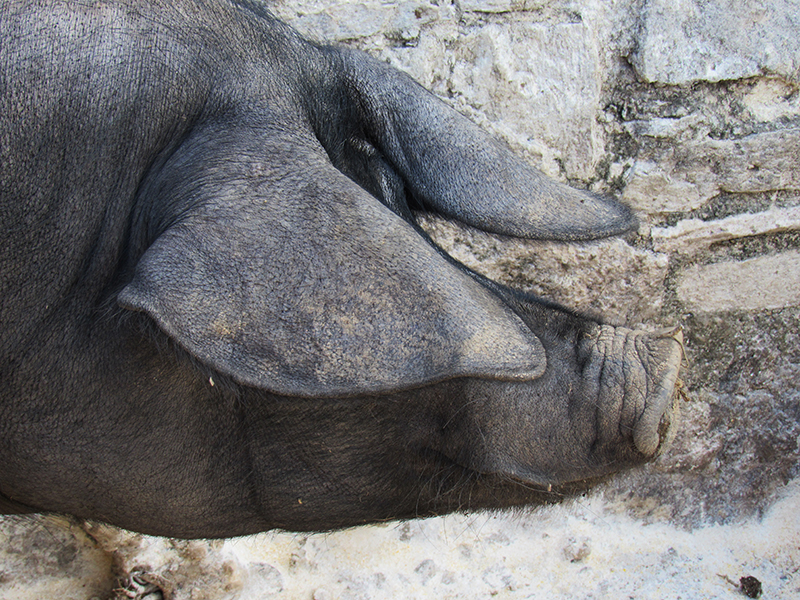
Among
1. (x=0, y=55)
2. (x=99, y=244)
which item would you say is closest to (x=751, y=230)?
(x=99, y=244)

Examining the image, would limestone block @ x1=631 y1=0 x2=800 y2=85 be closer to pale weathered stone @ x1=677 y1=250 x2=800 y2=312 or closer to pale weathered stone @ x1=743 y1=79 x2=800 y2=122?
pale weathered stone @ x1=743 y1=79 x2=800 y2=122

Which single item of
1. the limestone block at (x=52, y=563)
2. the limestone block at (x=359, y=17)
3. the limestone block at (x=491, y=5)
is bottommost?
the limestone block at (x=52, y=563)

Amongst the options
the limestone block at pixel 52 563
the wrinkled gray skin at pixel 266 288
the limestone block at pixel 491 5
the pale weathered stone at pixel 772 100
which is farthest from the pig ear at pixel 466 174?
the limestone block at pixel 52 563

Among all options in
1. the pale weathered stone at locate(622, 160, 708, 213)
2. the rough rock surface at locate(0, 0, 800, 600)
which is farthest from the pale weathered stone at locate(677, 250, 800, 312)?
the pale weathered stone at locate(622, 160, 708, 213)

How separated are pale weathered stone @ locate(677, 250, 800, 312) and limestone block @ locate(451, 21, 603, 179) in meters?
0.44

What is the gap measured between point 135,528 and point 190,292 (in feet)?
1.73

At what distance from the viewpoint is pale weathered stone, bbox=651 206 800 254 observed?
66.0 inches

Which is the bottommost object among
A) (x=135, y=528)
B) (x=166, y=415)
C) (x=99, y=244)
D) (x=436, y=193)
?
(x=135, y=528)

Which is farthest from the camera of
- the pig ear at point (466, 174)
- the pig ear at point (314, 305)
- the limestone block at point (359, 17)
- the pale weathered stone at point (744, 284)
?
the pale weathered stone at point (744, 284)

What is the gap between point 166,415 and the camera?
895mm

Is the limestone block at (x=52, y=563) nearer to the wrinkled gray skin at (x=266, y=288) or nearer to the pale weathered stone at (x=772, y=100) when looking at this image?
the wrinkled gray skin at (x=266, y=288)

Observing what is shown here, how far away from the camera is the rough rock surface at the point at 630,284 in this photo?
1.61 metres

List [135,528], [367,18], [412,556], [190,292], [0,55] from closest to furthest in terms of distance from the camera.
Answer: [190,292]
[0,55]
[135,528]
[367,18]
[412,556]

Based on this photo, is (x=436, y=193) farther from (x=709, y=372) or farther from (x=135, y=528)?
(x=709, y=372)
